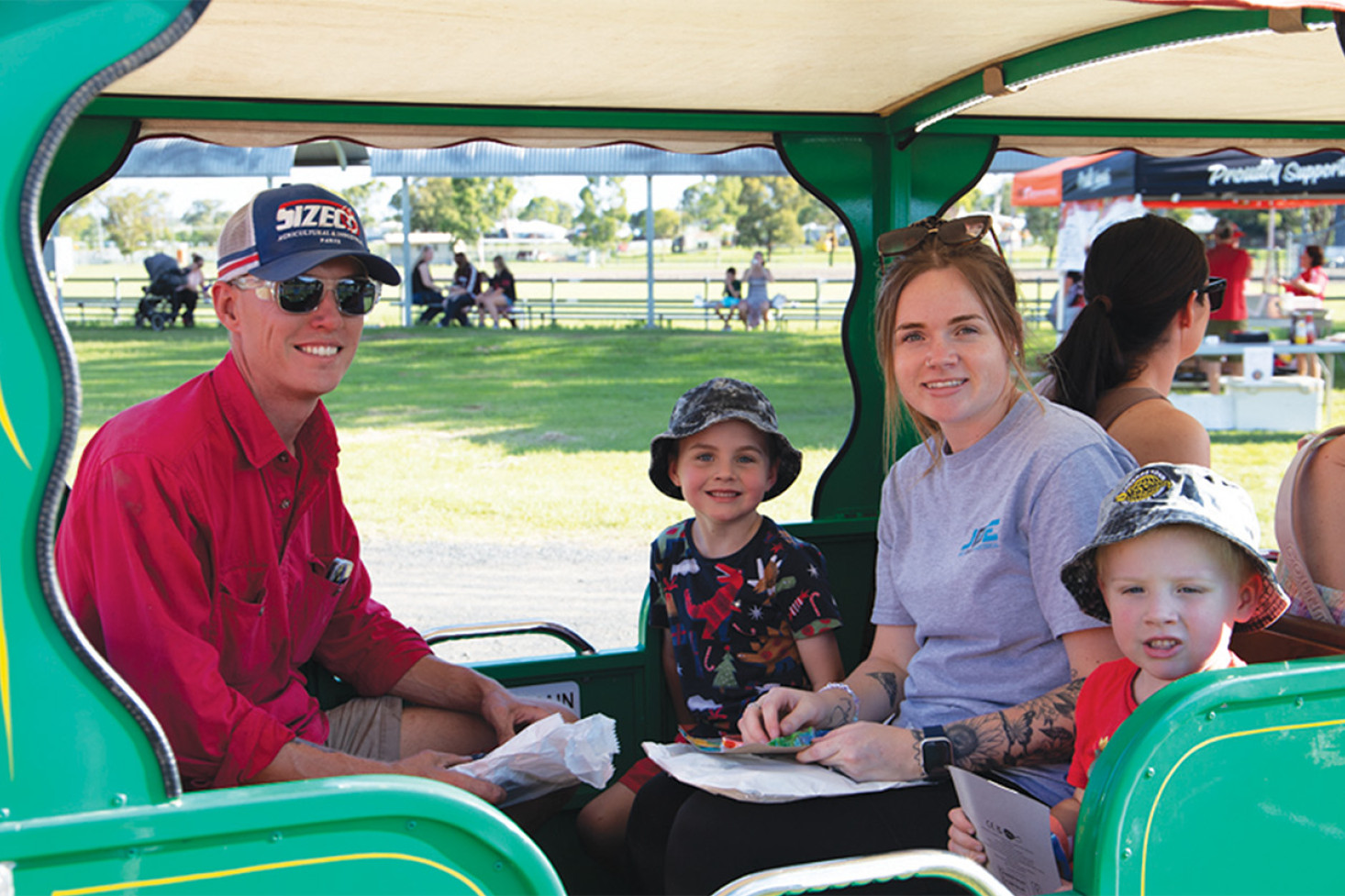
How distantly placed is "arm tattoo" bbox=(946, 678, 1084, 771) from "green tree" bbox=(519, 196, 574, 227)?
45299 millimetres

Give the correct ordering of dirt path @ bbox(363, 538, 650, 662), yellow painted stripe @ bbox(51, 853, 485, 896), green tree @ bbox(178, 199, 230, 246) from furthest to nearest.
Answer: green tree @ bbox(178, 199, 230, 246) < dirt path @ bbox(363, 538, 650, 662) < yellow painted stripe @ bbox(51, 853, 485, 896)

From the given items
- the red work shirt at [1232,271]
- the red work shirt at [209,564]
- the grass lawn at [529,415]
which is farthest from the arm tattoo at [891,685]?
the red work shirt at [1232,271]

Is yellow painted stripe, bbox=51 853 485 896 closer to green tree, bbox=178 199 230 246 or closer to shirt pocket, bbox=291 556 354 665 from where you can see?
shirt pocket, bbox=291 556 354 665

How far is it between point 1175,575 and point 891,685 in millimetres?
831

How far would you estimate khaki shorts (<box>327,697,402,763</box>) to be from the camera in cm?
272

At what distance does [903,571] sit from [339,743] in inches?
55.7

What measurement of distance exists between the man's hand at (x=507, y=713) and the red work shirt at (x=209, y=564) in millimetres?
409

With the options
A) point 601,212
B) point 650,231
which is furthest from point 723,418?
point 601,212

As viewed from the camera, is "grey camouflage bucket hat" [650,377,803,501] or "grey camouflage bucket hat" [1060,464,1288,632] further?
"grey camouflage bucket hat" [650,377,803,501]

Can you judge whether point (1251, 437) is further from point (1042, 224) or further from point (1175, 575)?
point (1042, 224)

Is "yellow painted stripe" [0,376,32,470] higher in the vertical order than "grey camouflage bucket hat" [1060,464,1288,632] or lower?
higher

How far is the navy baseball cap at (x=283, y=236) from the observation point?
2285mm

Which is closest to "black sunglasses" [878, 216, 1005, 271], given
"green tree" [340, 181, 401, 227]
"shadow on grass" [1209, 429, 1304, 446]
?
"shadow on grass" [1209, 429, 1304, 446]

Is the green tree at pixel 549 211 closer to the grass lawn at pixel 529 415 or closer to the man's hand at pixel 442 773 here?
the grass lawn at pixel 529 415
